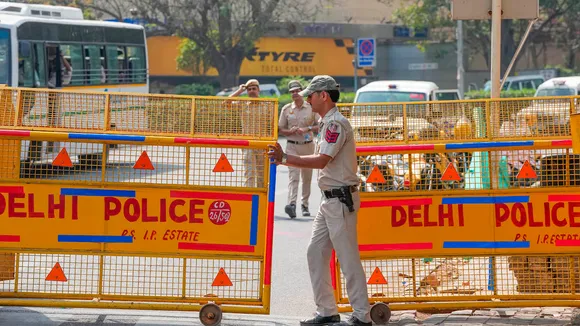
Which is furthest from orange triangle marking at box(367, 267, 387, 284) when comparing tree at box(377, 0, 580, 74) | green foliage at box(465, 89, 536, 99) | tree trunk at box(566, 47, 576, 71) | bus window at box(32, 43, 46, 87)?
tree trunk at box(566, 47, 576, 71)

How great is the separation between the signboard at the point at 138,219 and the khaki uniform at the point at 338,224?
1.65 feet

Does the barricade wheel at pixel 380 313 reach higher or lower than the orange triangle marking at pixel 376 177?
lower

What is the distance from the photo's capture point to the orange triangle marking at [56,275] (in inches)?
273

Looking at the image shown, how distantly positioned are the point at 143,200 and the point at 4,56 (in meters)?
12.7

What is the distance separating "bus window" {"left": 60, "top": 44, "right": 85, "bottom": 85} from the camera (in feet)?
69.1

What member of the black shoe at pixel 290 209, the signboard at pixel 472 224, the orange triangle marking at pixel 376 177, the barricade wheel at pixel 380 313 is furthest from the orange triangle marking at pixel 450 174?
the black shoe at pixel 290 209

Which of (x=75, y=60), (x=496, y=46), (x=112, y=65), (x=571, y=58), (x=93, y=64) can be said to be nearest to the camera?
(x=496, y=46)

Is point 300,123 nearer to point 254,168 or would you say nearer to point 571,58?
point 254,168

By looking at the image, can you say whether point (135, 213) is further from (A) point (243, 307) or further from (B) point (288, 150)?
(B) point (288, 150)

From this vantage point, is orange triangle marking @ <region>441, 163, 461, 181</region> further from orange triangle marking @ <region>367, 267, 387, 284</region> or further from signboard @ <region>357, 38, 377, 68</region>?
signboard @ <region>357, 38, 377, 68</region>

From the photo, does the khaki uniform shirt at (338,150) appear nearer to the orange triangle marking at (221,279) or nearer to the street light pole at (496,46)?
the orange triangle marking at (221,279)

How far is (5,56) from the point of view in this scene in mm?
18594

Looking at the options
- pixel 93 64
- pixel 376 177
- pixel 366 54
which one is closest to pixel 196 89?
pixel 366 54

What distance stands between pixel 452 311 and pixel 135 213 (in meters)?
2.50
